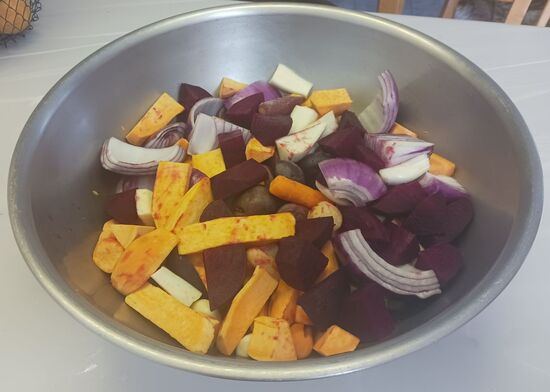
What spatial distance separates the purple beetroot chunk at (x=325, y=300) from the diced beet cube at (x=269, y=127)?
347 millimetres

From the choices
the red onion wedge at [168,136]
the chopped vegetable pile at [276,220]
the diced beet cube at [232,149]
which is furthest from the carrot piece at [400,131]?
the red onion wedge at [168,136]

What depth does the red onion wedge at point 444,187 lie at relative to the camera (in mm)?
946

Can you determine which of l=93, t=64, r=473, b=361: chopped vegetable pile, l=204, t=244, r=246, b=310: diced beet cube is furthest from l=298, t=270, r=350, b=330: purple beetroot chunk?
l=204, t=244, r=246, b=310: diced beet cube

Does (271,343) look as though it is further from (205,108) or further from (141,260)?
(205,108)

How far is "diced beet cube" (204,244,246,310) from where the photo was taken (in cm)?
79

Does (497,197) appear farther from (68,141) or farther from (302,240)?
(68,141)

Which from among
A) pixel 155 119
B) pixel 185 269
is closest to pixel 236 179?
pixel 185 269

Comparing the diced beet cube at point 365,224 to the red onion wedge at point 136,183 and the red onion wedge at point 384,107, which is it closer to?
the red onion wedge at point 384,107

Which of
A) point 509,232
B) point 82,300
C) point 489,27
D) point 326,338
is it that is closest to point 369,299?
point 326,338

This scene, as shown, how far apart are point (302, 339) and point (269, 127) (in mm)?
433

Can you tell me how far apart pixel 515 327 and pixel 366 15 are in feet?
2.26

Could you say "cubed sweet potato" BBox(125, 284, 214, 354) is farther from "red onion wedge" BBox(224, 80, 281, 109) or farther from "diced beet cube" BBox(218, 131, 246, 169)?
"red onion wedge" BBox(224, 80, 281, 109)

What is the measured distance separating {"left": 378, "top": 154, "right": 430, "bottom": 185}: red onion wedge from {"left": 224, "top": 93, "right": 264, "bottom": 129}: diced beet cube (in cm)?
30

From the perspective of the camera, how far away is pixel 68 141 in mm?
941
